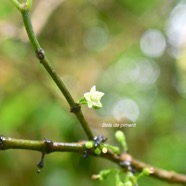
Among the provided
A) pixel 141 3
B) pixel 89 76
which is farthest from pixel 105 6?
pixel 89 76

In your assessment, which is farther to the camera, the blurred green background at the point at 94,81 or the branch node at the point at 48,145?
the blurred green background at the point at 94,81

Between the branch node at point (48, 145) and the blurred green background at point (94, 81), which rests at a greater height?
the blurred green background at point (94, 81)

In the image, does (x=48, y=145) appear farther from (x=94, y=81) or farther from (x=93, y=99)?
(x=94, y=81)

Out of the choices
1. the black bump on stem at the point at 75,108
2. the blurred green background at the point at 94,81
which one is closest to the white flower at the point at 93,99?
the black bump on stem at the point at 75,108

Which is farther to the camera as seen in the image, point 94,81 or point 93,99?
point 94,81

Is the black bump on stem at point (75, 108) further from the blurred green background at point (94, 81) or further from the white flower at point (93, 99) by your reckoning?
the blurred green background at point (94, 81)

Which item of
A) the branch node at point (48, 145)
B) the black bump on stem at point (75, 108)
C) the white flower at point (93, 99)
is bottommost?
the branch node at point (48, 145)

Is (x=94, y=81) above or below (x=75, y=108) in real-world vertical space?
above

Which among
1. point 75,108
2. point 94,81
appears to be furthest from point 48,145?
point 94,81


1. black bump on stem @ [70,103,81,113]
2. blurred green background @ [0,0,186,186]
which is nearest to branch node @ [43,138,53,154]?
black bump on stem @ [70,103,81,113]
